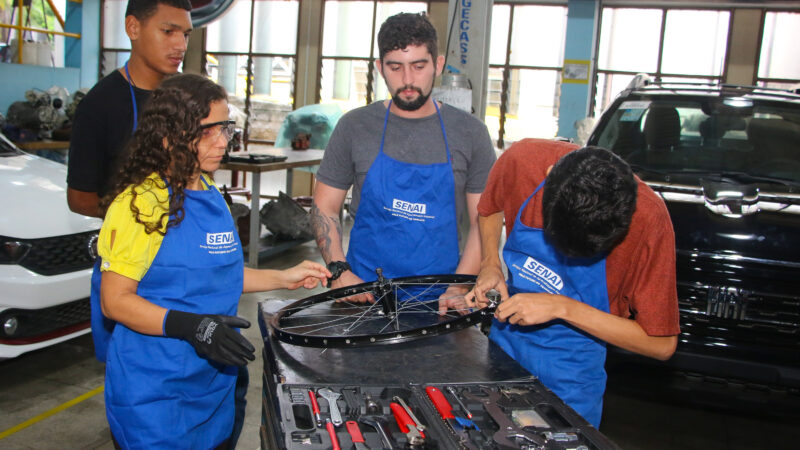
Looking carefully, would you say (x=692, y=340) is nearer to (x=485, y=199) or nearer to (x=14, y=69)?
(x=485, y=199)

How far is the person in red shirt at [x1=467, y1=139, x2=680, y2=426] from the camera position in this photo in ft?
4.73

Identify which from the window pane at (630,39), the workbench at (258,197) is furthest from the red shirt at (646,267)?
the window pane at (630,39)

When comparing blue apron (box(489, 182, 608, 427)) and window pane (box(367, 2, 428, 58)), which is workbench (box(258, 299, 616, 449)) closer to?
blue apron (box(489, 182, 608, 427))

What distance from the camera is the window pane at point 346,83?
38.7ft

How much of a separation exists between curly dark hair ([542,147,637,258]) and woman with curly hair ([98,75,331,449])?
783 mm

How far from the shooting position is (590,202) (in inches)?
55.4

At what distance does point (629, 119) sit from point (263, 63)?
9.51m

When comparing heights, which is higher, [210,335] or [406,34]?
[406,34]

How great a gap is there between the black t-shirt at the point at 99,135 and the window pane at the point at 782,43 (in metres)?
10.8

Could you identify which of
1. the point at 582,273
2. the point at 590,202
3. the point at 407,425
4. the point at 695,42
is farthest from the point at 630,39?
the point at 407,425

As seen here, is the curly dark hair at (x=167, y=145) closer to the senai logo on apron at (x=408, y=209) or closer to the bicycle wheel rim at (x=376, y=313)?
the bicycle wheel rim at (x=376, y=313)

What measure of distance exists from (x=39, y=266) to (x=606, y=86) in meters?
9.81

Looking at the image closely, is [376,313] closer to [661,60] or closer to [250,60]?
[661,60]

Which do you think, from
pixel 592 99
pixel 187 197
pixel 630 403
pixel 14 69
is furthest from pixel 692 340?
pixel 14 69
